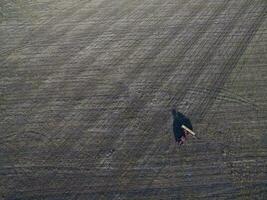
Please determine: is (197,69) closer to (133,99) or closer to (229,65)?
(229,65)

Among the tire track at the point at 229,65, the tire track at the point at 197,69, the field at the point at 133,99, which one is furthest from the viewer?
the tire track at the point at 229,65

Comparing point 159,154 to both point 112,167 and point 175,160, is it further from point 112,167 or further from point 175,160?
point 112,167

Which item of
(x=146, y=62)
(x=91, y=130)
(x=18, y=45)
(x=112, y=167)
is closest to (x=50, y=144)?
(x=91, y=130)

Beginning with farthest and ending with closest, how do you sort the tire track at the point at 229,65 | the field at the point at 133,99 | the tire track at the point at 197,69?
1. the tire track at the point at 229,65
2. the tire track at the point at 197,69
3. the field at the point at 133,99

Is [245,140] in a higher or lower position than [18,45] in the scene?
lower

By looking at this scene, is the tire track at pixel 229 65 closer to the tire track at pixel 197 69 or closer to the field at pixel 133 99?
the field at pixel 133 99

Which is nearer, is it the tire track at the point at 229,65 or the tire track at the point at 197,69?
the tire track at the point at 197,69

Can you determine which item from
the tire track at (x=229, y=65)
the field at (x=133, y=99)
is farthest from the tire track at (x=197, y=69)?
the tire track at (x=229, y=65)

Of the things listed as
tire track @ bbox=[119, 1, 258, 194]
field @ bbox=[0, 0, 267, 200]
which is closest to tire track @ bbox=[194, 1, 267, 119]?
field @ bbox=[0, 0, 267, 200]
